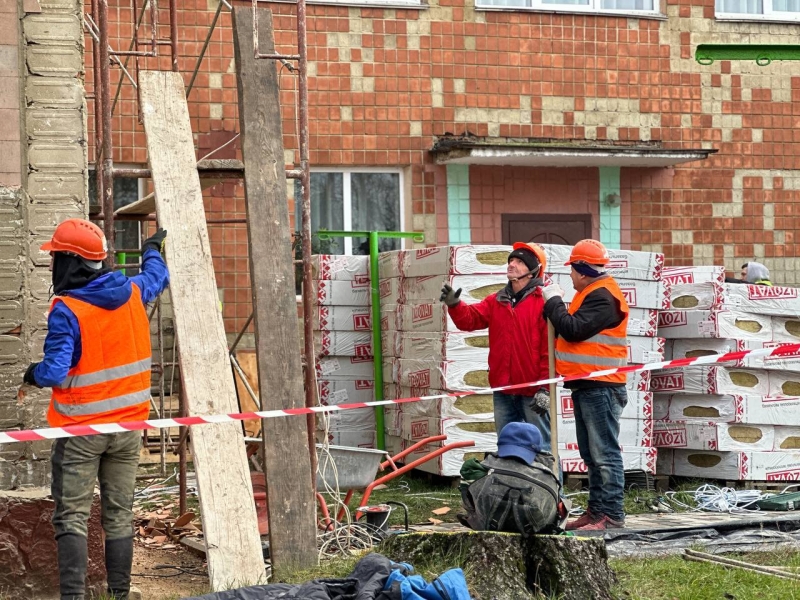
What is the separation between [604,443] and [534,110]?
6.44m

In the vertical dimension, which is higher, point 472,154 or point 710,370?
point 472,154

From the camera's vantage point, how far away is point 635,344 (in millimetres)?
10383

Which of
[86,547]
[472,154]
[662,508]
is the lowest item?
[662,508]

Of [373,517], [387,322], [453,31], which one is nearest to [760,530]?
[373,517]

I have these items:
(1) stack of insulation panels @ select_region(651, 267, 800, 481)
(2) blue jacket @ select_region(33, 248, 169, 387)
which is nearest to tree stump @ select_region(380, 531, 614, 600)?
(2) blue jacket @ select_region(33, 248, 169, 387)

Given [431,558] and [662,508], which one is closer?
[431,558]

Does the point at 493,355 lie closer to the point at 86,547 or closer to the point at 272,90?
the point at 272,90

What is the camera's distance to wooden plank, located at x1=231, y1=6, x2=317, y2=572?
273 inches

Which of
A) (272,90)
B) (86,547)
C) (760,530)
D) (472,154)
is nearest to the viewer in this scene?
(86,547)

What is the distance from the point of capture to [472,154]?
42.7 feet

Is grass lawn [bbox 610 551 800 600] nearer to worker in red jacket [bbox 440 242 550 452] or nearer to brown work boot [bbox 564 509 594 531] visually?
brown work boot [bbox 564 509 594 531]

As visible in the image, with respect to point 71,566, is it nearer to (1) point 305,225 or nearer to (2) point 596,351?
(1) point 305,225

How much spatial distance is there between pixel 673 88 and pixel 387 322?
529 cm

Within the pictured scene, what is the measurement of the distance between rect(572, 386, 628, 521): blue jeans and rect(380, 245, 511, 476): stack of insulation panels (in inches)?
61.8
